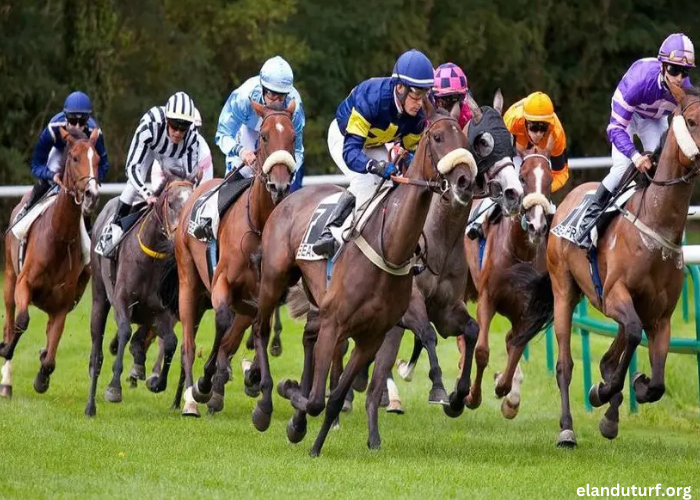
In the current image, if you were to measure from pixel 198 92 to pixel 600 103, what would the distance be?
737 centimetres

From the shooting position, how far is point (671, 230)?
9.67m

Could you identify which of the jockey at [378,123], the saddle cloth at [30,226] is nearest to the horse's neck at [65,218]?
the saddle cloth at [30,226]

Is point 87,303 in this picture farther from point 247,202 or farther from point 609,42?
point 609,42

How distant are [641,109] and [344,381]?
8.90ft

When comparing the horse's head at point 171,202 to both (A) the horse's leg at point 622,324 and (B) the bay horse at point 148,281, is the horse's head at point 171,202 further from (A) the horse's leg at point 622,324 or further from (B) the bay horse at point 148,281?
(A) the horse's leg at point 622,324

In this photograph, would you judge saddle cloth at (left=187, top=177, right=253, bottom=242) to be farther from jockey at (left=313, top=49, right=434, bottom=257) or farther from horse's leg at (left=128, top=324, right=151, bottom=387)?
horse's leg at (left=128, top=324, right=151, bottom=387)

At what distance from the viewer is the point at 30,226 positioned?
43.4ft

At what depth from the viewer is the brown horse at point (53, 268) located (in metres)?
12.5

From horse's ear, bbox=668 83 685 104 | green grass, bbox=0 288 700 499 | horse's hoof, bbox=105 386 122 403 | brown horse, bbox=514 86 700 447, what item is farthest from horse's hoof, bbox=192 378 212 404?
horse's ear, bbox=668 83 685 104

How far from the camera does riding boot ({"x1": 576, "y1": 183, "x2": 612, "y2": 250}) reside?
1028 cm

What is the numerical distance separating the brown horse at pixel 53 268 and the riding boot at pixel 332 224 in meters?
3.13

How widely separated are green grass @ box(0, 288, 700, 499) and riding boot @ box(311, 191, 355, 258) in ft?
3.89

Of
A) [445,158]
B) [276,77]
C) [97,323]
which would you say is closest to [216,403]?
[97,323]

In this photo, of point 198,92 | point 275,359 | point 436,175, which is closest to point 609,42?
point 198,92
